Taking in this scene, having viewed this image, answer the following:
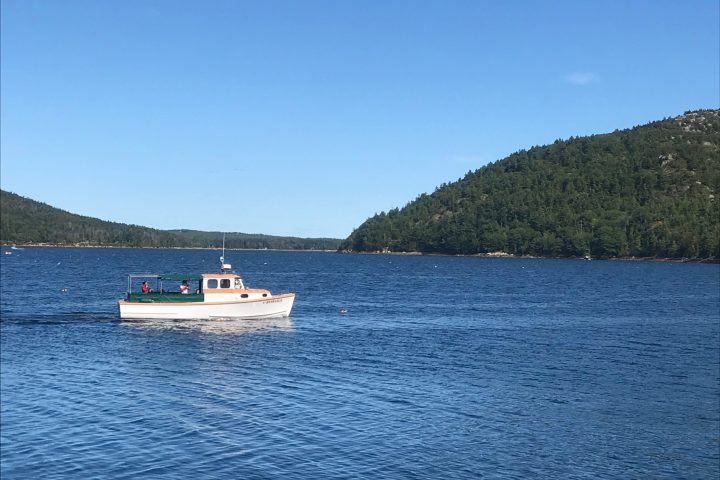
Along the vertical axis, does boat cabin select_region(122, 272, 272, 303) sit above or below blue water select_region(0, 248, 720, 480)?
above

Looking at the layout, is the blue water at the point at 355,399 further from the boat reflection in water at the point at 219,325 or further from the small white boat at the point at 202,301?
the small white boat at the point at 202,301

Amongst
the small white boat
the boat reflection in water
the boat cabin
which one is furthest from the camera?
the boat cabin

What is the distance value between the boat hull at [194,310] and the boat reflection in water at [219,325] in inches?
21.0

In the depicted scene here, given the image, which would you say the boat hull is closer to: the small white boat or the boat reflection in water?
the small white boat

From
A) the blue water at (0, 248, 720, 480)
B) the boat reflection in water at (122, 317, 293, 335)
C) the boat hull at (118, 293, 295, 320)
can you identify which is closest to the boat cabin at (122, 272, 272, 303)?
the boat hull at (118, 293, 295, 320)

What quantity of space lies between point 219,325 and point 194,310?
13.4 ft

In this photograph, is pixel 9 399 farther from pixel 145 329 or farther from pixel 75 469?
pixel 145 329

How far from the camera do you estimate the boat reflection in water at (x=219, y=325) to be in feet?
225

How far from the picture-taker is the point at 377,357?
5356cm

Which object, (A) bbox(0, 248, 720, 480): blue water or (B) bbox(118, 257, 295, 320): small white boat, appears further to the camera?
(B) bbox(118, 257, 295, 320): small white boat

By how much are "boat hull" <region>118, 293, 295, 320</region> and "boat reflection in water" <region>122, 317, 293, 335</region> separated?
53 cm

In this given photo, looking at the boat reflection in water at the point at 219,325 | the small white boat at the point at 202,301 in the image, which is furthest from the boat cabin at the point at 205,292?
the boat reflection in water at the point at 219,325

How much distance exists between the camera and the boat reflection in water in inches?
2699

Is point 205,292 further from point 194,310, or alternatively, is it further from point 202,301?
point 194,310
